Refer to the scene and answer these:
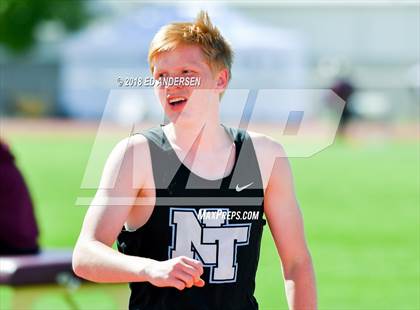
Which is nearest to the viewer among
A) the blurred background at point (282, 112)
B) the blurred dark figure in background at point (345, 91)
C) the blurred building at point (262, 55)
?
the blurred background at point (282, 112)

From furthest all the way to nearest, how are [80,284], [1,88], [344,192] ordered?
[1,88]
[344,192]
[80,284]

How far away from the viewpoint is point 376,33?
60344 mm

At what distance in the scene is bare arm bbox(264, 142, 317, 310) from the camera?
317 centimetres

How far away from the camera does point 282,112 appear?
37.8m

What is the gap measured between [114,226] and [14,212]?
331 cm

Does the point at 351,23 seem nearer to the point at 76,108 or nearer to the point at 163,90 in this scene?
the point at 76,108

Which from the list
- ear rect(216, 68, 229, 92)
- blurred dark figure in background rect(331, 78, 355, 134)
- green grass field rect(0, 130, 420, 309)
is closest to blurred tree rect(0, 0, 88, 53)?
blurred dark figure in background rect(331, 78, 355, 134)

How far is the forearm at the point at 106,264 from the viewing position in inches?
107

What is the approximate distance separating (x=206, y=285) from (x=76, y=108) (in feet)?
144

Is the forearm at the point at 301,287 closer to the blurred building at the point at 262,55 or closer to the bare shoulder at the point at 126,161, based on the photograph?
the bare shoulder at the point at 126,161

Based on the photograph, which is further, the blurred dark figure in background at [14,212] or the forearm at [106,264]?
the blurred dark figure in background at [14,212]

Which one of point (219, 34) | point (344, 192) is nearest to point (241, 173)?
point (219, 34)

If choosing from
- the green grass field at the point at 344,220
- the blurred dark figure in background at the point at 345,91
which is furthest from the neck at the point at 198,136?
the blurred dark figure in background at the point at 345,91

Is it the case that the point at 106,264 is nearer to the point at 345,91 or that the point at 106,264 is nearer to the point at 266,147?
the point at 266,147
